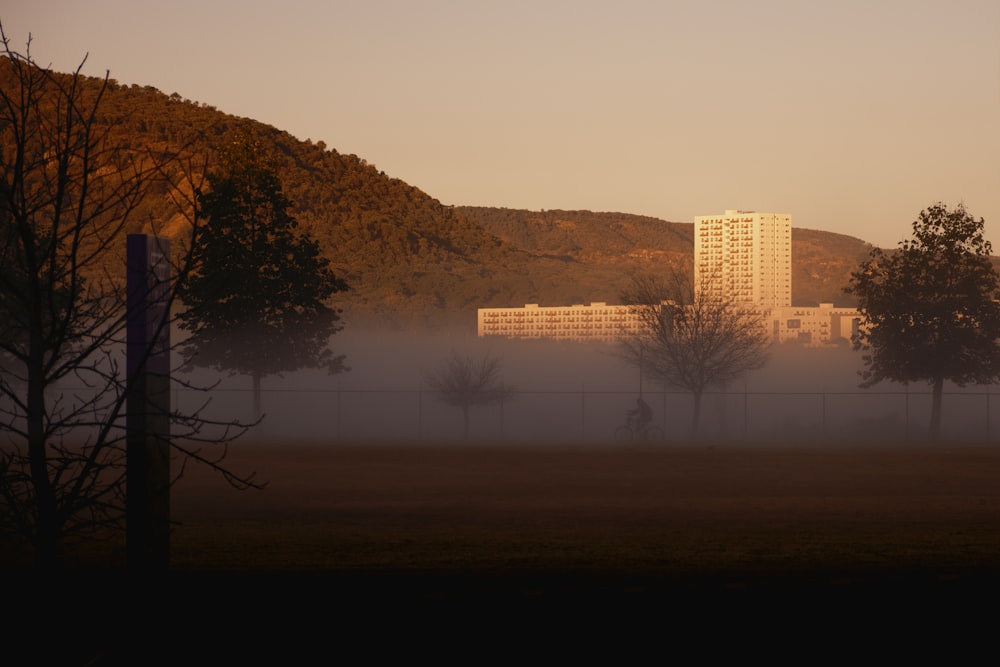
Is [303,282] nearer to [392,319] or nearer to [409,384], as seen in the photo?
[409,384]

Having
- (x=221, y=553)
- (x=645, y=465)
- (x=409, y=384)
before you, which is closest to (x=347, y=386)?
(x=409, y=384)

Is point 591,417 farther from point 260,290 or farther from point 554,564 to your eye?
point 554,564

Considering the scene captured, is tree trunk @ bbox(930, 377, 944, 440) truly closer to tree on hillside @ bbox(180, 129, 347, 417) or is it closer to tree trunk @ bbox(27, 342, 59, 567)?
tree on hillside @ bbox(180, 129, 347, 417)

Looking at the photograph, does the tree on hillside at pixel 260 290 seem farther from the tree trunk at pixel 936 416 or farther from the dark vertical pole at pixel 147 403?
the dark vertical pole at pixel 147 403

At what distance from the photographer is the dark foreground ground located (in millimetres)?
12023

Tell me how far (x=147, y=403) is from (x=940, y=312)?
5891 cm

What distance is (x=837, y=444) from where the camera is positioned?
62.3 metres

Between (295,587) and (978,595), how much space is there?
24.9 ft

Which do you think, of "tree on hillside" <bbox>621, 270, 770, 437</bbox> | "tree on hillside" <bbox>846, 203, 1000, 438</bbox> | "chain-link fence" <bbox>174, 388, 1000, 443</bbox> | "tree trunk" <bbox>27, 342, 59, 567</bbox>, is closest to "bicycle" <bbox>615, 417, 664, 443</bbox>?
"chain-link fence" <bbox>174, 388, 1000, 443</bbox>

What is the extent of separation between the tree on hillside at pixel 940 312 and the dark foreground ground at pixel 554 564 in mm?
24738

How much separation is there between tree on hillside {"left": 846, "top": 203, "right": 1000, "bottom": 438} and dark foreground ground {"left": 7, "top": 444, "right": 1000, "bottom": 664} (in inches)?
974

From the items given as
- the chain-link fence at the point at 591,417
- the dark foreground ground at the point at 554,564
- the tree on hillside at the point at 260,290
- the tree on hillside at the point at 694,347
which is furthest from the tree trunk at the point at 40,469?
the tree on hillside at the point at 694,347

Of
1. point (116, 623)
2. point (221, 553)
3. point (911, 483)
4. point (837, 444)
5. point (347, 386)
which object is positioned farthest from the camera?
point (347, 386)

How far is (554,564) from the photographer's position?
17984 millimetres
